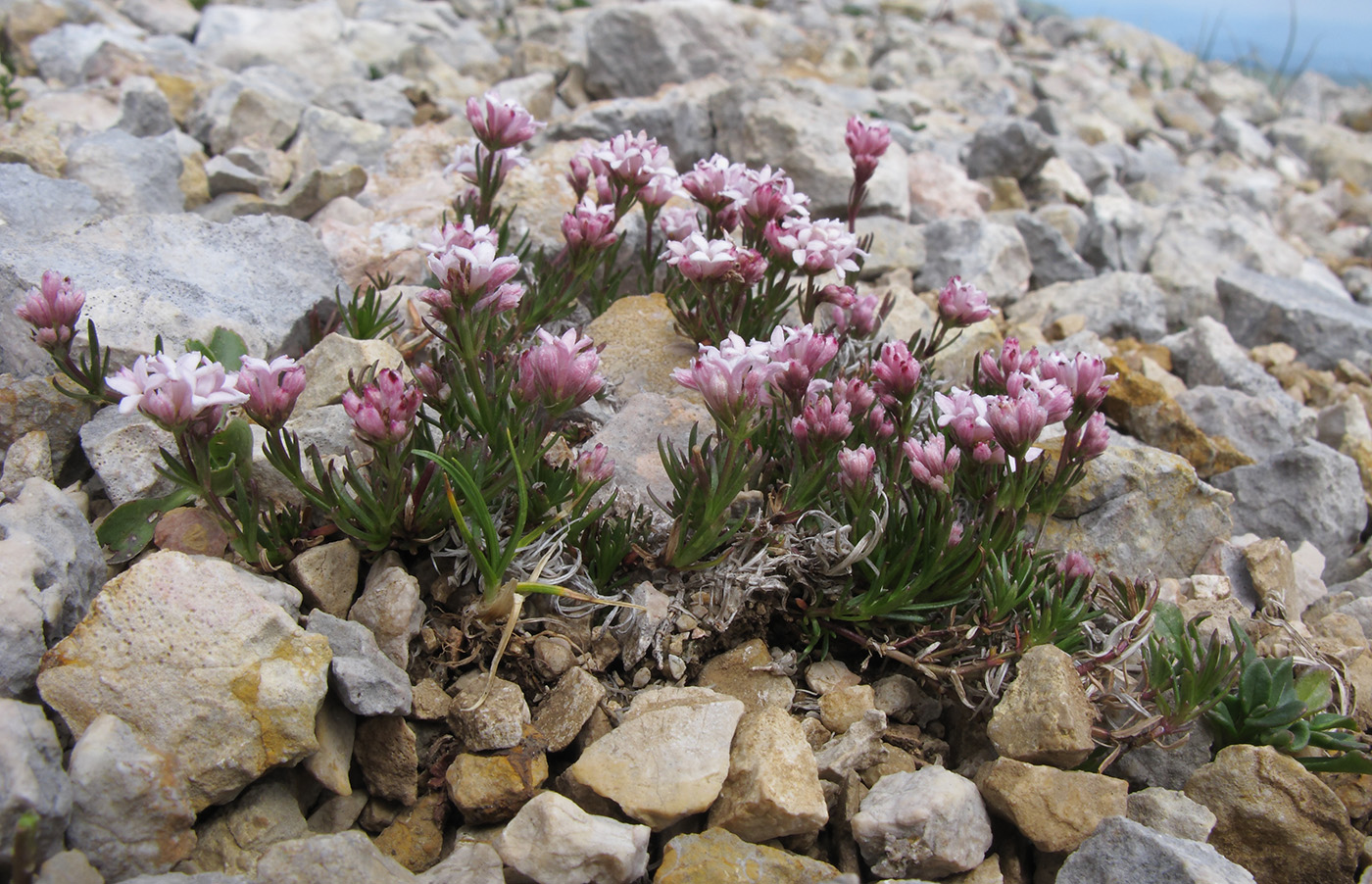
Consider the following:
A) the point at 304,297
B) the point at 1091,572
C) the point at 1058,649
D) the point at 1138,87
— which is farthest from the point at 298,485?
the point at 1138,87

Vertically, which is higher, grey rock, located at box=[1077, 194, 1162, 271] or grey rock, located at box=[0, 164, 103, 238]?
grey rock, located at box=[0, 164, 103, 238]

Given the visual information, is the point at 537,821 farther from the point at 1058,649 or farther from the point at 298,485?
the point at 1058,649

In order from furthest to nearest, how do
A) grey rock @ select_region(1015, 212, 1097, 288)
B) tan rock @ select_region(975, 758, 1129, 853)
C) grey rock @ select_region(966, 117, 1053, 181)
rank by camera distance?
1. grey rock @ select_region(966, 117, 1053, 181)
2. grey rock @ select_region(1015, 212, 1097, 288)
3. tan rock @ select_region(975, 758, 1129, 853)

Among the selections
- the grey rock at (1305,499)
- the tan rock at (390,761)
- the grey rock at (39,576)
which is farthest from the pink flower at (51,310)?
the grey rock at (1305,499)

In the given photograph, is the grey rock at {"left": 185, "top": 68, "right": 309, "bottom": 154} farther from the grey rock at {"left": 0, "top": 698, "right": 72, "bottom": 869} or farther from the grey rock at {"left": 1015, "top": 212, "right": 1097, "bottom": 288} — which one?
the grey rock at {"left": 1015, "top": 212, "right": 1097, "bottom": 288}

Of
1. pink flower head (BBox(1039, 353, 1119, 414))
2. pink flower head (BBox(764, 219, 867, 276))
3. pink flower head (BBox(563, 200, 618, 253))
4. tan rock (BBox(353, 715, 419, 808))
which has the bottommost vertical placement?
tan rock (BBox(353, 715, 419, 808))

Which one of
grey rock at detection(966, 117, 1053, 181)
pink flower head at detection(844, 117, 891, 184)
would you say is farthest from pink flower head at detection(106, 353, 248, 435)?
grey rock at detection(966, 117, 1053, 181)
